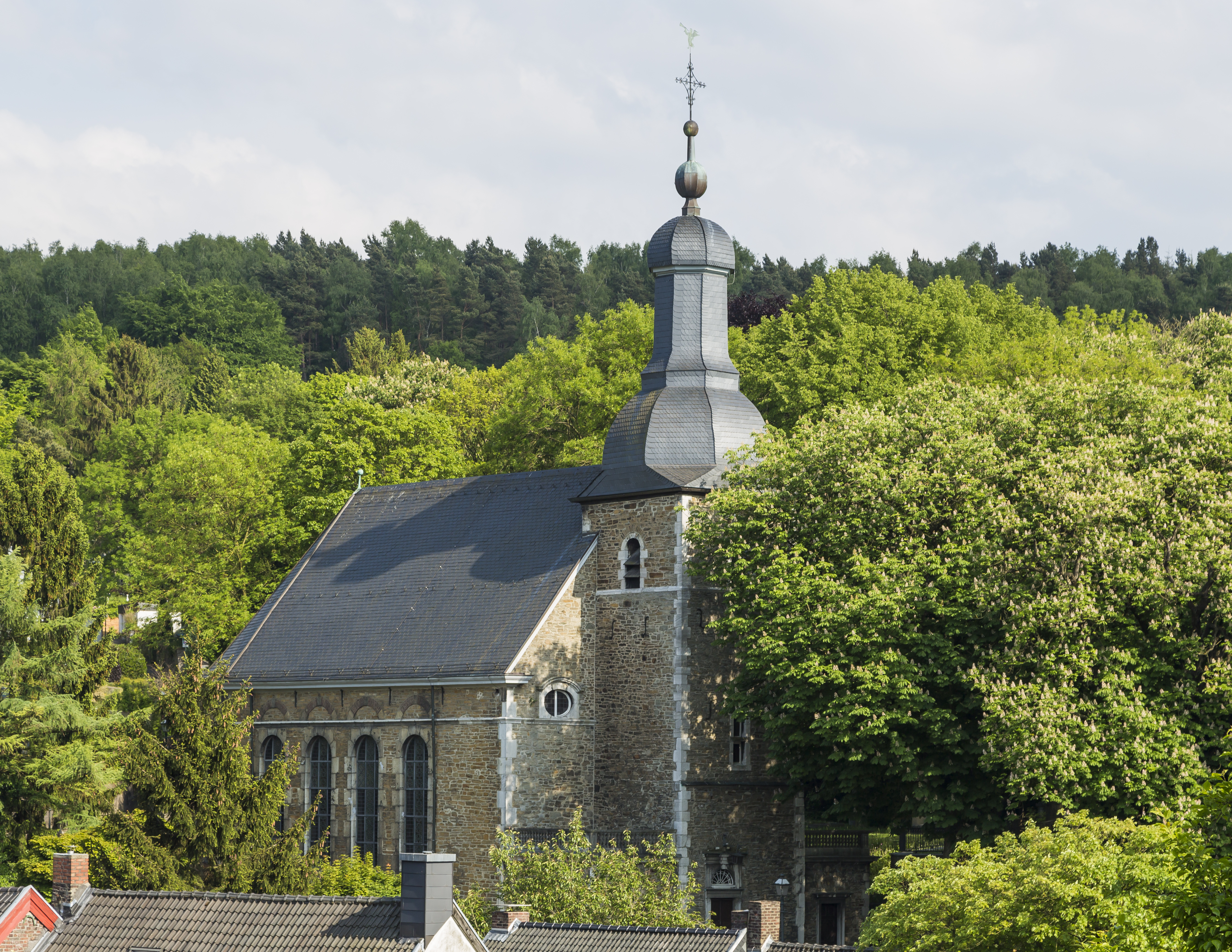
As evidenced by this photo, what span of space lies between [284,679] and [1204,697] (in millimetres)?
22895

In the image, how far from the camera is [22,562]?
139ft

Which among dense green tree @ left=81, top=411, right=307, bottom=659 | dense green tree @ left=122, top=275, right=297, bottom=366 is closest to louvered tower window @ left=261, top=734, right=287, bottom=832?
dense green tree @ left=81, top=411, right=307, bottom=659

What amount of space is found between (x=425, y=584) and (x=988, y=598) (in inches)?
645

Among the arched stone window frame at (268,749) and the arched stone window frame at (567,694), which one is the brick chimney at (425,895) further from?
the arched stone window frame at (268,749)

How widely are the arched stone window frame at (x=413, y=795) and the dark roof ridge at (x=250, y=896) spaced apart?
12.7 m

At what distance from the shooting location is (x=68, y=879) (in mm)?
28266

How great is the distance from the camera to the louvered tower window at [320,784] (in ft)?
146

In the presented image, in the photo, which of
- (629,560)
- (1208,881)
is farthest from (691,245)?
(1208,881)

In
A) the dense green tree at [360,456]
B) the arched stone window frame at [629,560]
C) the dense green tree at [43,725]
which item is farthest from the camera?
the dense green tree at [360,456]

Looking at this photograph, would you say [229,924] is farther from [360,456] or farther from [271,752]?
[360,456]

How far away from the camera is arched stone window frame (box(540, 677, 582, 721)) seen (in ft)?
135

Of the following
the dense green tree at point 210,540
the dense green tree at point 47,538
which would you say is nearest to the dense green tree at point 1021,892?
the dense green tree at point 47,538

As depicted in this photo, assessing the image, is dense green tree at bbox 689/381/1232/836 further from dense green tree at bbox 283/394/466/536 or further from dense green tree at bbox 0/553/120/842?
dense green tree at bbox 283/394/466/536

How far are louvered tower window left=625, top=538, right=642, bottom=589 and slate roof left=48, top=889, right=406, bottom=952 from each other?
1536cm
